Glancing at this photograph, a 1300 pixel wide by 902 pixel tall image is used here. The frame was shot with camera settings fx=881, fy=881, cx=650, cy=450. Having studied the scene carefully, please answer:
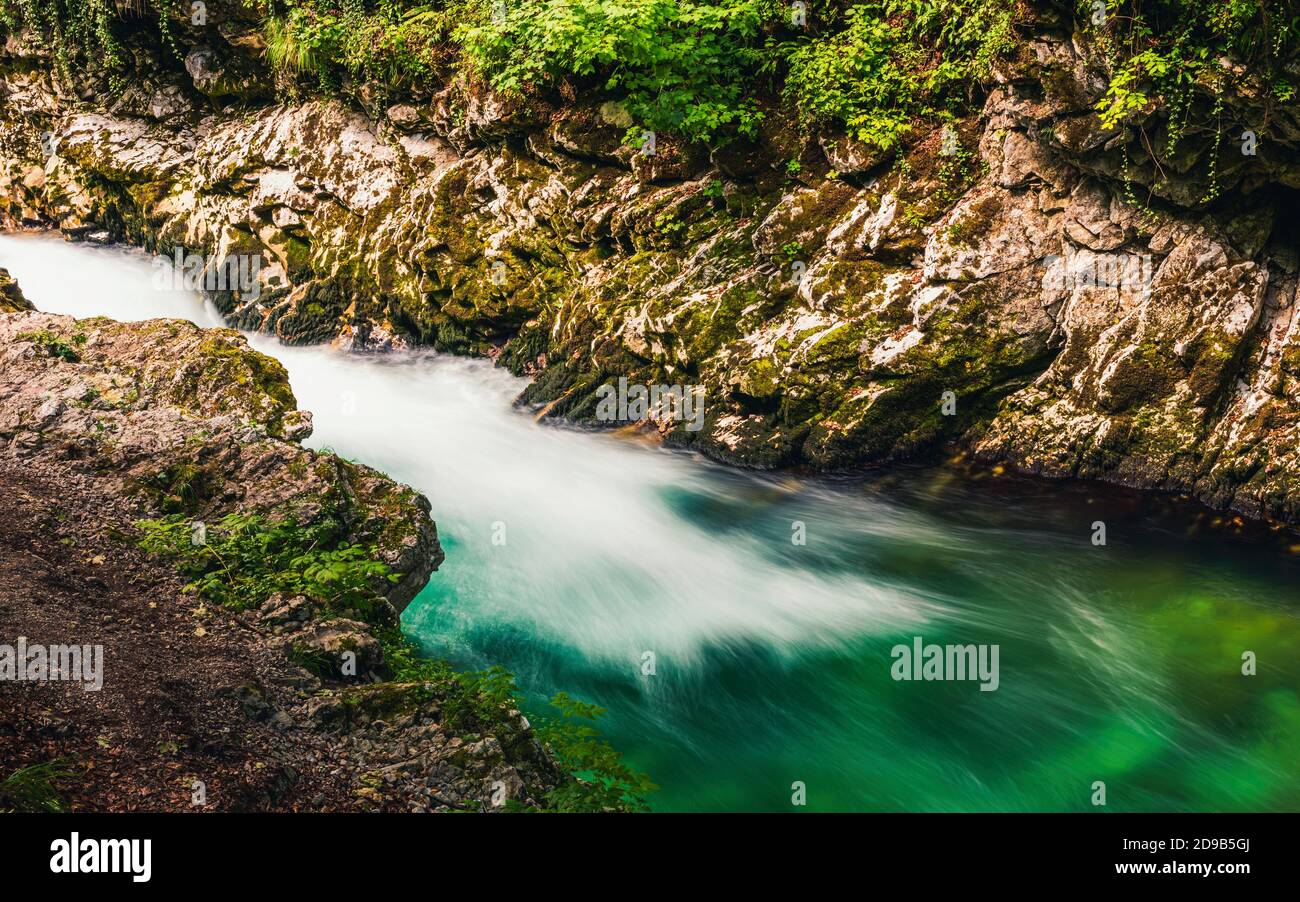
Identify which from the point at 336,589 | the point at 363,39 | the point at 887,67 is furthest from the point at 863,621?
the point at 363,39

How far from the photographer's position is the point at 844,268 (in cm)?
1018

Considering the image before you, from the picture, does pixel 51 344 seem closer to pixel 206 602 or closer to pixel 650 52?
pixel 206 602

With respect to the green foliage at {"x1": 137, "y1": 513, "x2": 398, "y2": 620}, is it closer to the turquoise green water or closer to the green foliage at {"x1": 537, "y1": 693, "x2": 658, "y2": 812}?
the green foliage at {"x1": 537, "y1": 693, "x2": 658, "y2": 812}

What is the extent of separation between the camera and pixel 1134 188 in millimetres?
8898

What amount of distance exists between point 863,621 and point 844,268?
4.32 metres

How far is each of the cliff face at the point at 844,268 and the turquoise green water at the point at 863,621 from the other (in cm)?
79

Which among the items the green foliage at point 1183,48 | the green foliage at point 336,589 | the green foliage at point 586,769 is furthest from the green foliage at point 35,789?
the green foliage at point 1183,48

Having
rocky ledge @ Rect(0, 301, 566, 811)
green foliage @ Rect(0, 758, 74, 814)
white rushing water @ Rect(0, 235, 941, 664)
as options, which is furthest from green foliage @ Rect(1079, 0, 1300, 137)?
green foliage @ Rect(0, 758, 74, 814)

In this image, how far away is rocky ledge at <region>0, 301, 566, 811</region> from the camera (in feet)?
12.8

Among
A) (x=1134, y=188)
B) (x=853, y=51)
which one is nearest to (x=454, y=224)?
(x=853, y=51)

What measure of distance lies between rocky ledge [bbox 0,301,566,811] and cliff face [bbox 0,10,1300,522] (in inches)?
204

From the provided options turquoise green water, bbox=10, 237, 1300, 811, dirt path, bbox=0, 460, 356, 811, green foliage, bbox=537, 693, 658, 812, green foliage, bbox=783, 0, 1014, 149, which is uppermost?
green foliage, bbox=783, 0, 1014, 149

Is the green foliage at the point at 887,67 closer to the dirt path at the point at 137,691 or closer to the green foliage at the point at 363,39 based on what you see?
the green foliage at the point at 363,39

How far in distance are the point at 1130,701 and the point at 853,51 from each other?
747 cm
